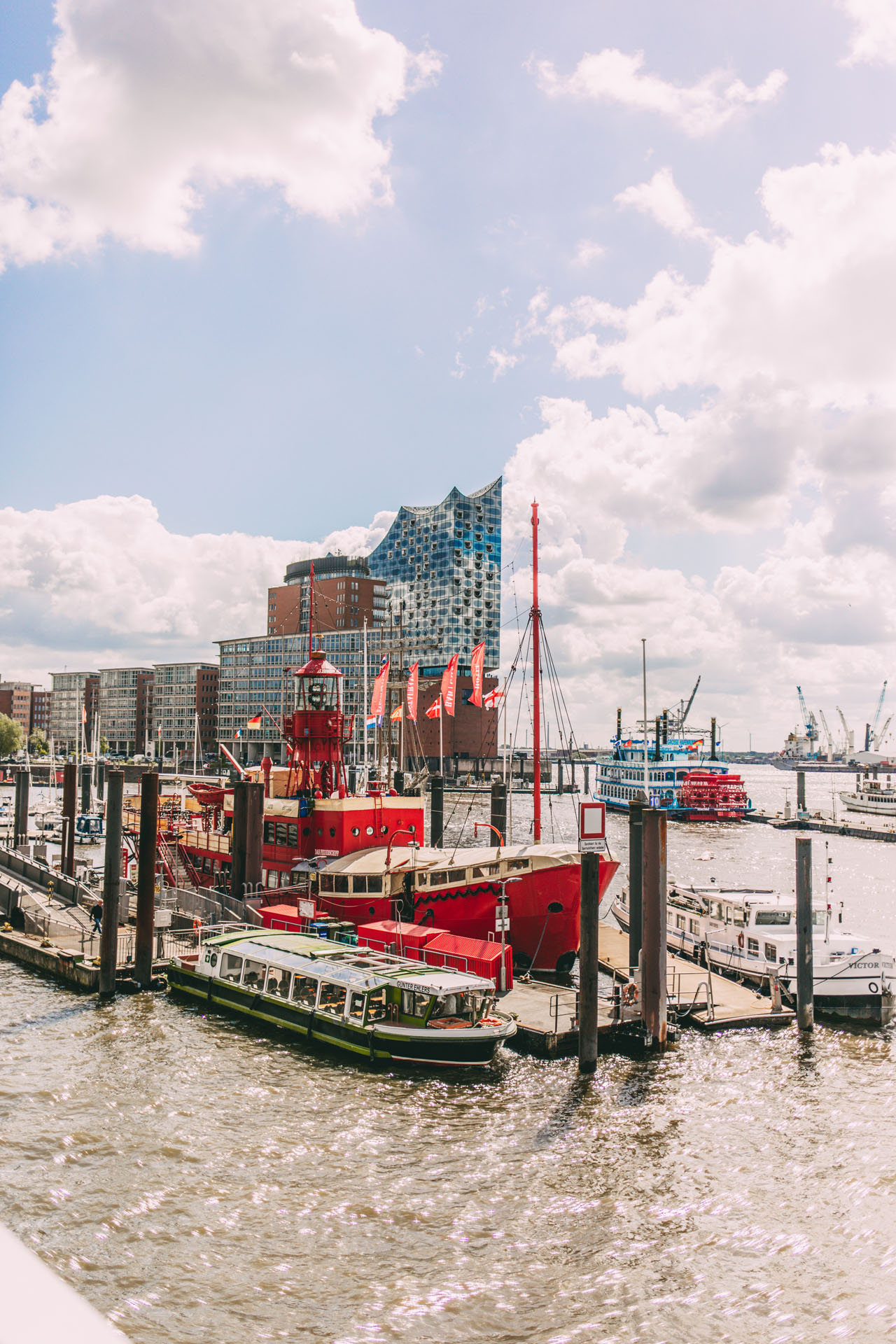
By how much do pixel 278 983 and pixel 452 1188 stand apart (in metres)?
12.2

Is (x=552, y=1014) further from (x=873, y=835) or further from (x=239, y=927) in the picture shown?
(x=873, y=835)

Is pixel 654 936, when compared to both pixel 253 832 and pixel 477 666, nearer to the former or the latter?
pixel 253 832

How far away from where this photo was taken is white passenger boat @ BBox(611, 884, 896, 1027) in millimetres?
33250

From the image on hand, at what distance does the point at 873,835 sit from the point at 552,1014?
309ft

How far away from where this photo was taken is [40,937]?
1591 inches

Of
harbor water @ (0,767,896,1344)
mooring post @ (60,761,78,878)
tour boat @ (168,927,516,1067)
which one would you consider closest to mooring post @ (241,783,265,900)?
tour boat @ (168,927,516,1067)

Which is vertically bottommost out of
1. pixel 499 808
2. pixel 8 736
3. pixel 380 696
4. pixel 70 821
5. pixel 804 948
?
pixel 804 948

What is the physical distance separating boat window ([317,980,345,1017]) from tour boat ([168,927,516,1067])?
0.02 metres

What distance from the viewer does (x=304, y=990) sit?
97.8 ft

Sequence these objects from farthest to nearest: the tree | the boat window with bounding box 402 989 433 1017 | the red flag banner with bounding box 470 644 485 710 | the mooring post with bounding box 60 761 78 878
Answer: the tree, the mooring post with bounding box 60 761 78 878, the red flag banner with bounding box 470 644 485 710, the boat window with bounding box 402 989 433 1017

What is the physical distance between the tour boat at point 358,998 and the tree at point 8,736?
17229 cm

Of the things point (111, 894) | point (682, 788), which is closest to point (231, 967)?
point (111, 894)

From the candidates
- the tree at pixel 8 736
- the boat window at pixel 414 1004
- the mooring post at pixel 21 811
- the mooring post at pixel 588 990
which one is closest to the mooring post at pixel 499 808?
the mooring post at pixel 588 990

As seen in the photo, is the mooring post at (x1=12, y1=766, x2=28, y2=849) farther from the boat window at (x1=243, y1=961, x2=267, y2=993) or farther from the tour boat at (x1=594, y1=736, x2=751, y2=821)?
the tour boat at (x1=594, y1=736, x2=751, y2=821)
